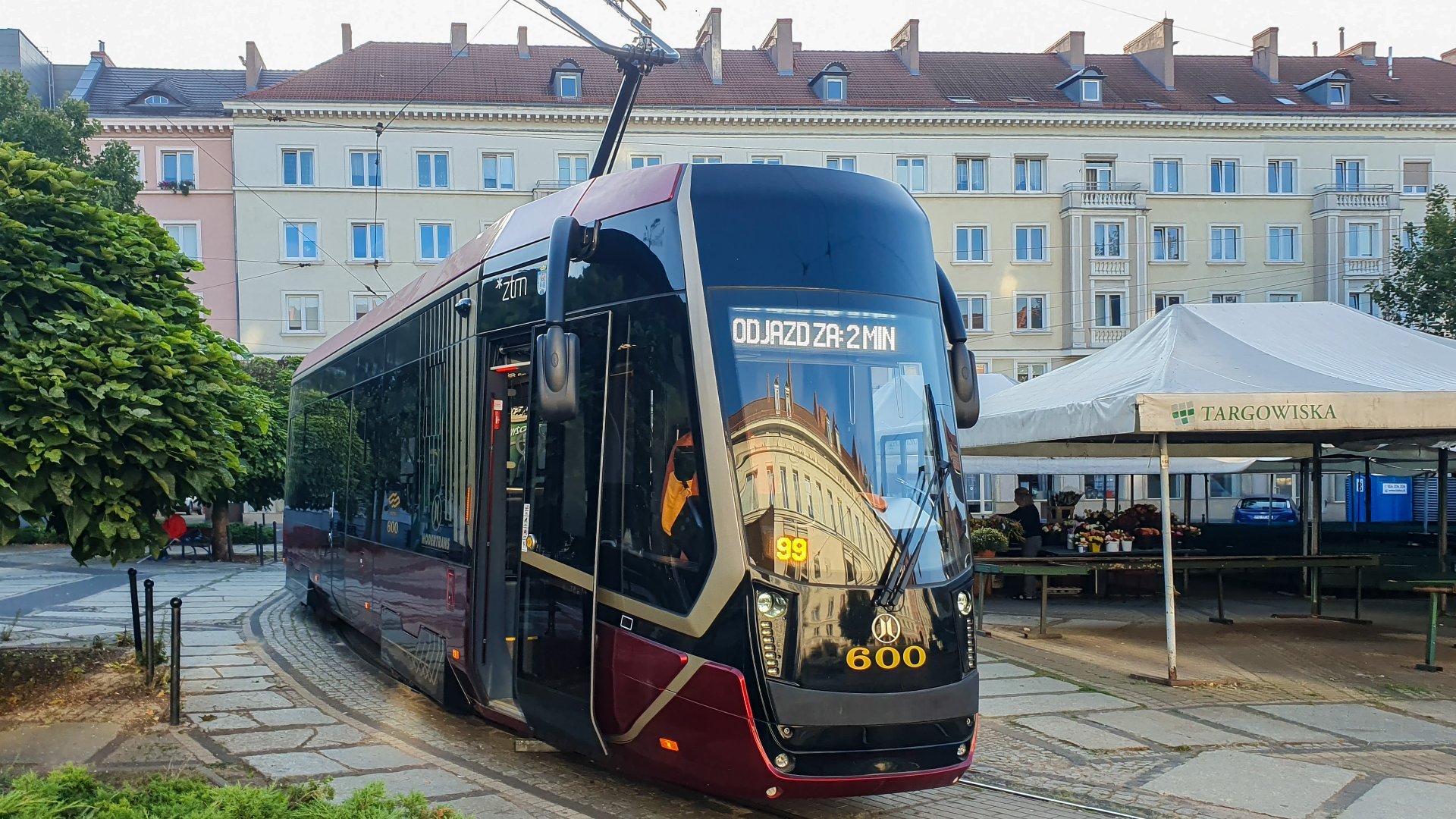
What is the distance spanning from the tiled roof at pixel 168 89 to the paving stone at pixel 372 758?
4709cm

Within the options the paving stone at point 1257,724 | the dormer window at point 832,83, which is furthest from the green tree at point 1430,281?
the paving stone at point 1257,724

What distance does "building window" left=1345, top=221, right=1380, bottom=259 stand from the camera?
52.6m

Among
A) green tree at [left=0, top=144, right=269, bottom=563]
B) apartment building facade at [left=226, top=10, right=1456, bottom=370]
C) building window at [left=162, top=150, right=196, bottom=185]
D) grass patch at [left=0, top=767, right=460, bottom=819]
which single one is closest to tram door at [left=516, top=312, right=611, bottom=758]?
grass patch at [left=0, top=767, right=460, bottom=819]

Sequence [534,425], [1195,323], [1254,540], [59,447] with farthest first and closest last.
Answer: [1254,540] < [1195,323] < [59,447] < [534,425]

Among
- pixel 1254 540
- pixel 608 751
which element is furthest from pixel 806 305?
pixel 1254 540

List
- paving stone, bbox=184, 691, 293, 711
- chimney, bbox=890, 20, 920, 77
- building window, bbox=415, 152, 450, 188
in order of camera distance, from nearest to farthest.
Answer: paving stone, bbox=184, 691, 293, 711, building window, bbox=415, 152, 450, 188, chimney, bbox=890, 20, 920, 77

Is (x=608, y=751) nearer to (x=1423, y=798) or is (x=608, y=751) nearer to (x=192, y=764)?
(x=192, y=764)

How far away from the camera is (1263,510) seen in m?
49.1

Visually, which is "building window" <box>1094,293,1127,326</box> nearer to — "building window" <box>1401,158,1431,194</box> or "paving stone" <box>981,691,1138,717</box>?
"building window" <box>1401,158,1431,194</box>

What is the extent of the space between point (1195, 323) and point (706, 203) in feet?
27.9

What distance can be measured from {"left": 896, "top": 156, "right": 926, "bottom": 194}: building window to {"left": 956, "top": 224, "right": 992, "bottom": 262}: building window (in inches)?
98.8

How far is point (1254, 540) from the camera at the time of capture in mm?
24016

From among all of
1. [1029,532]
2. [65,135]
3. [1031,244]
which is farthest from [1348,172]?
[65,135]

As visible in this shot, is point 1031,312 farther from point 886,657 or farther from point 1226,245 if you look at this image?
point 886,657
